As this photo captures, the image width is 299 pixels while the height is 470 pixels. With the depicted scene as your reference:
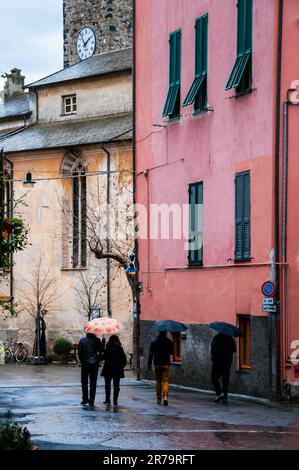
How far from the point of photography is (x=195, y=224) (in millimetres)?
29219

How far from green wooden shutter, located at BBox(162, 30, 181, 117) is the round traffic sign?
7411 millimetres

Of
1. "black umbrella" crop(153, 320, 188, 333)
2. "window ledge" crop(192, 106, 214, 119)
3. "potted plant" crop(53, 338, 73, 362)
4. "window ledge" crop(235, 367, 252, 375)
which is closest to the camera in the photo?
"black umbrella" crop(153, 320, 188, 333)

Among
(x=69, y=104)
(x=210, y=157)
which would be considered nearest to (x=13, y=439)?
(x=210, y=157)

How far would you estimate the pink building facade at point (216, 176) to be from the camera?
2497 cm

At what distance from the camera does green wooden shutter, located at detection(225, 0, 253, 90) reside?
86.2 ft

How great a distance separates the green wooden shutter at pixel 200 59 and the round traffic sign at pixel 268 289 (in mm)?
6319

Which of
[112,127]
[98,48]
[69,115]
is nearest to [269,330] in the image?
[112,127]

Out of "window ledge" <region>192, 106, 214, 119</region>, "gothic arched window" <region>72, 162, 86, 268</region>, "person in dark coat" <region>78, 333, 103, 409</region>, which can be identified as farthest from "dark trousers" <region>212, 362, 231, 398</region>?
"gothic arched window" <region>72, 162, 86, 268</region>

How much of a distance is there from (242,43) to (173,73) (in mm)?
4174

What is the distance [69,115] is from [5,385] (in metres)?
25.4

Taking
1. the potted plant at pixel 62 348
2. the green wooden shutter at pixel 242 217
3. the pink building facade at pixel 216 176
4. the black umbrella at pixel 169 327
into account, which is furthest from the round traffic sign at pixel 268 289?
the potted plant at pixel 62 348

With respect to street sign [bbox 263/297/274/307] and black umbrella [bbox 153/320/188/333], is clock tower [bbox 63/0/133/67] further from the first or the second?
street sign [bbox 263/297/274/307]

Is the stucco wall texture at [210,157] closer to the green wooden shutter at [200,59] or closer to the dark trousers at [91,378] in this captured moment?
the green wooden shutter at [200,59]

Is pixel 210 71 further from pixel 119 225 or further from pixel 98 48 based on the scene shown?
pixel 98 48
